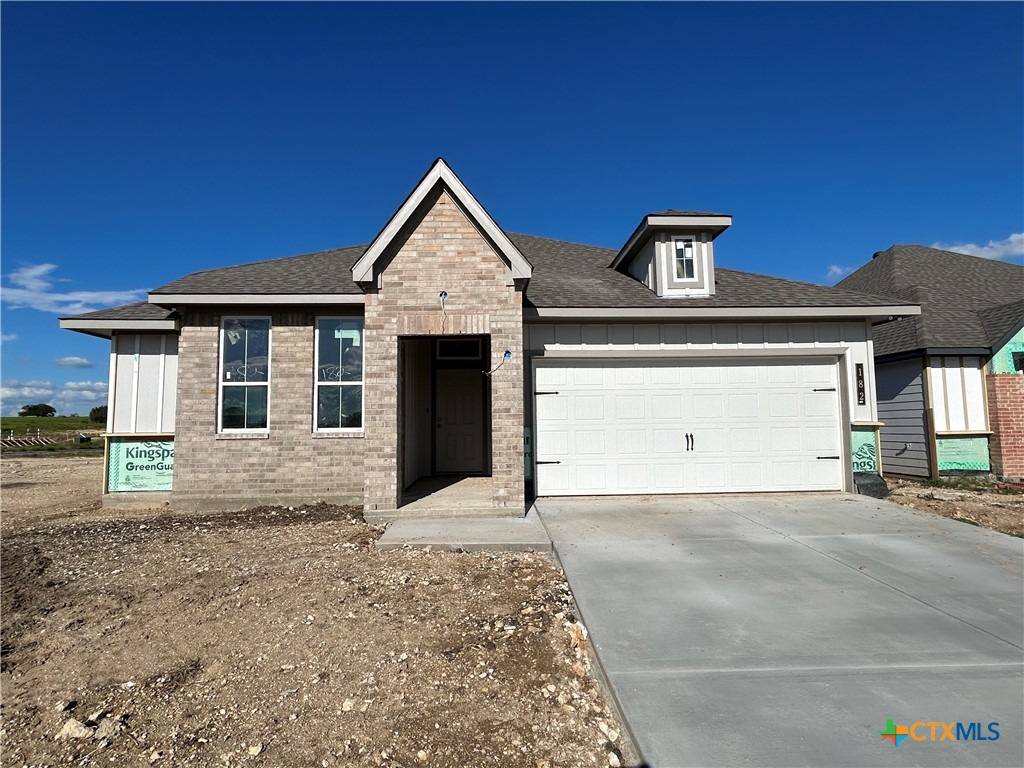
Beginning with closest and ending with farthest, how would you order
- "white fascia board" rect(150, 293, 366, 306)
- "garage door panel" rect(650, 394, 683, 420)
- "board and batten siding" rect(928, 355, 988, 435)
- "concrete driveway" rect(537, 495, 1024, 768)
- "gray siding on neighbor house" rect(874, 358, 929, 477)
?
"concrete driveway" rect(537, 495, 1024, 768), "white fascia board" rect(150, 293, 366, 306), "garage door panel" rect(650, 394, 683, 420), "board and batten siding" rect(928, 355, 988, 435), "gray siding on neighbor house" rect(874, 358, 929, 477)

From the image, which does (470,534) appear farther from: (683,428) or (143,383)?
(143,383)

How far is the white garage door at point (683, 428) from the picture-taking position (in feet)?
28.3

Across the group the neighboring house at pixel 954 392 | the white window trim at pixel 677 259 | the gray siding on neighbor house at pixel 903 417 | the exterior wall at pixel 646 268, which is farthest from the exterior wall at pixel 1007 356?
the exterior wall at pixel 646 268

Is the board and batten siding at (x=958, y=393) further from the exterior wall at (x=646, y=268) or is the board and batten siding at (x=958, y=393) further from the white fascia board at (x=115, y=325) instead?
the white fascia board at (x=115, y=325)

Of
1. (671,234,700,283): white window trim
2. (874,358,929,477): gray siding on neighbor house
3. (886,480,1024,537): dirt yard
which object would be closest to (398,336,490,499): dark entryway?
(671,234,700,283): white window trim

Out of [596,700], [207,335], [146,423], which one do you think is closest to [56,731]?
[596,700]

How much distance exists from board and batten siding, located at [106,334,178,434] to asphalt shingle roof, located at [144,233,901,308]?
1416mm

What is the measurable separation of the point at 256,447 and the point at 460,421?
4334mm

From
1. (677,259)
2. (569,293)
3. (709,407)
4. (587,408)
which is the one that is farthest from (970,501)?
(569,293)

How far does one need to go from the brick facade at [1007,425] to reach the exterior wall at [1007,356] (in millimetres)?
152

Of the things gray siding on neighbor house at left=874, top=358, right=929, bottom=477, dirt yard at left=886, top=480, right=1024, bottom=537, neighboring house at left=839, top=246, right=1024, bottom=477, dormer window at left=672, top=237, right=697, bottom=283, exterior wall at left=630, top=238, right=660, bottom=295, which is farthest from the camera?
gray siding on neighbor house at left=874, top=358, right=929, bottom=477

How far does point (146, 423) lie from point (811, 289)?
12.9 metres

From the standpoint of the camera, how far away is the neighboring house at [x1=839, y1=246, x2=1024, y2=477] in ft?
37.3

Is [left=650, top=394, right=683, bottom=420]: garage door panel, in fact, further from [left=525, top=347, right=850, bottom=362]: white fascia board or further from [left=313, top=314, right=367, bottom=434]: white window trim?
[left=313, top=314, right=367, bottom=434]: white window trim
